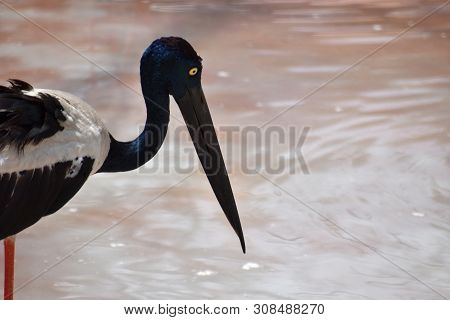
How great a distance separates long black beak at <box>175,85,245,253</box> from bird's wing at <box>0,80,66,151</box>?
25.7 inches

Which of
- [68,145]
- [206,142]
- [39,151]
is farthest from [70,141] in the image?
[206,142]

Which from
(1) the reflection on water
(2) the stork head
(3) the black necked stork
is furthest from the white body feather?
(1) the reflection on water

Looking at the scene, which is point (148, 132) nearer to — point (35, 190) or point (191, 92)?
point (191, 92)

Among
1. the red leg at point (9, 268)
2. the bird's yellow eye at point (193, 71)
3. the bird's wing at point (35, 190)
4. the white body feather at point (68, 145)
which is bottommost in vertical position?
the red leg at point (9, 268)

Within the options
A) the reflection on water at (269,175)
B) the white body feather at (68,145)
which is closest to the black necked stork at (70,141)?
the white body feather at (68,145)

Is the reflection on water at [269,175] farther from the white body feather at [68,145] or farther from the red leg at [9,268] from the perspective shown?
the white body feather at [68,145]

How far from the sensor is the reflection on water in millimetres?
4148

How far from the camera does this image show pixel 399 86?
242 inches

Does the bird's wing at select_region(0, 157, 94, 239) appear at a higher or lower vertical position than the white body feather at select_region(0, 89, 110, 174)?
lower

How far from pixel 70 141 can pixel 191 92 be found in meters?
0.62

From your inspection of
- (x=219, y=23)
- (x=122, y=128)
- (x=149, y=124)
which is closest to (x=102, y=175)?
(x=122, y=128)

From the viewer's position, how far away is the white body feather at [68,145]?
3.37 m

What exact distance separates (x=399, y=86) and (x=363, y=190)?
4.91 ft

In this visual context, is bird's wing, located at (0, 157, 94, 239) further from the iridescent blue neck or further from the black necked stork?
the iridescent blue neck
